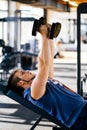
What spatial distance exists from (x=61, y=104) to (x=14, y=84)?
0.37 meters

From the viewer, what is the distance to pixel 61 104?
7.92 feet

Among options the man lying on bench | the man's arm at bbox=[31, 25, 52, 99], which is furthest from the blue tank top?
the man's arm at bbox=[31, 25, 52, 99]

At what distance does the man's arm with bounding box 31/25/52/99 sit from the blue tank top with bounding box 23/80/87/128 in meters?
0.11

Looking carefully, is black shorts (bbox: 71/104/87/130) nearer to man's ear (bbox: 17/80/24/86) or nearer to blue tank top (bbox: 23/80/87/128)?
blue tank top (bbox: 23/80/87/128)

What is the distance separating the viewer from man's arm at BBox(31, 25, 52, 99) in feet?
7.31

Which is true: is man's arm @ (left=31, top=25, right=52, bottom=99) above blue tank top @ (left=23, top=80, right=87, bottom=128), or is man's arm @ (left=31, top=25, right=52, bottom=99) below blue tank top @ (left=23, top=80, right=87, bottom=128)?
above

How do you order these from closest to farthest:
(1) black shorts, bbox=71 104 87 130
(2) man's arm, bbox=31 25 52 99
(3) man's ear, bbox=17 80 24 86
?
(2) man's arm, bbox=31 25 52 99
(1) black shorts, bbox=71 104 87 130
(3) man's ear, bbox=17 80 24 86

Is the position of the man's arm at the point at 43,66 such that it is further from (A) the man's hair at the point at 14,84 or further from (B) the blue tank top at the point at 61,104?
(A) the man's hair at the point at 14,84

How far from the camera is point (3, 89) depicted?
2.56 metres

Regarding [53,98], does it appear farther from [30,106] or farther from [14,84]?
[14,84]

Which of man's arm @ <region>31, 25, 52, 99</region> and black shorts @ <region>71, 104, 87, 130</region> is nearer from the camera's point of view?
man's arm @ <region>31, 25, 52, 99</region>

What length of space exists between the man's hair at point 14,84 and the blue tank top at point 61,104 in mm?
139

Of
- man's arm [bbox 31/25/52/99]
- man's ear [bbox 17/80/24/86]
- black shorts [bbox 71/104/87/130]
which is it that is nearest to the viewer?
man's arm [bbox 31/25/52/99]

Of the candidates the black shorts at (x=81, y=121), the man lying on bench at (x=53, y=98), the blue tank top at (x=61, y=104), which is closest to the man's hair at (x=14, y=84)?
the man lying on bench at (x=53, y=98)
